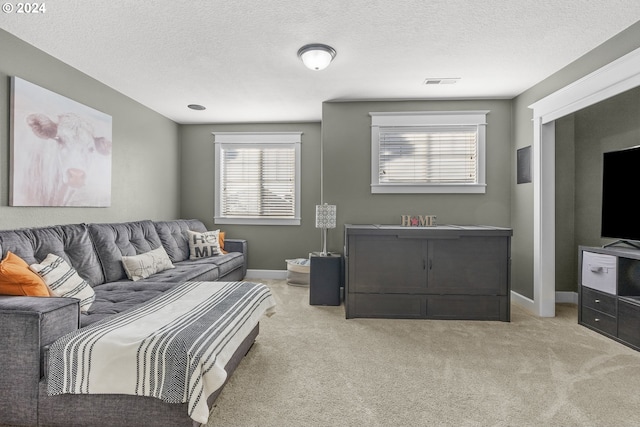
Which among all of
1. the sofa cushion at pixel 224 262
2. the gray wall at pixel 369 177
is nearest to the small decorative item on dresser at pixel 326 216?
the gray wall at pixel 369 177

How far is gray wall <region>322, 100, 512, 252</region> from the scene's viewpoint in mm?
4016

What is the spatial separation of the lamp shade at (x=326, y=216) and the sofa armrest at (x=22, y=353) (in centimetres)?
266

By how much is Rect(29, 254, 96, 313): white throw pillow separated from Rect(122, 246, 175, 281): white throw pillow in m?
0.80

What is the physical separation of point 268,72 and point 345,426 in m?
3.06

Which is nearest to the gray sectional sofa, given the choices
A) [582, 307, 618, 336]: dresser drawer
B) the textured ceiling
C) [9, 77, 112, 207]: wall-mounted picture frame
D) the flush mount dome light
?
[9, 77, 112, 207]: wall-mounted picture frame

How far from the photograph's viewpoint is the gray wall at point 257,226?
5.07 meters

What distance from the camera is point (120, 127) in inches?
148

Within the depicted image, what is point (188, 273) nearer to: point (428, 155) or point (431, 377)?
point (431, 377)

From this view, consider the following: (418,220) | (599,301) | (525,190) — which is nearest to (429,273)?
(418,220)

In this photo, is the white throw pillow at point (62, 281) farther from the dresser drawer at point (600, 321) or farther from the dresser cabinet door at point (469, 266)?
the dresser drawer at point (600, 321)

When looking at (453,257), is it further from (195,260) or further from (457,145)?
(195,260)

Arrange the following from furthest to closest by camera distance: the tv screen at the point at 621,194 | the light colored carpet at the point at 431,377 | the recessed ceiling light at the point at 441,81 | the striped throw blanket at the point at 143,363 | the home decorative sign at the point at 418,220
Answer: the home decorative sign at the point at 418,220 < the recessed ceiling light at the point at 441,81 < the tv screen at the point at 621,194 < the light colored carpet at the point at 431,377 < the striped throw blanket at the point at 143,363

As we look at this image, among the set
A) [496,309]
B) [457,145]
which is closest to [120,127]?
[457,145]

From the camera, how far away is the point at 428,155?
4.10 m
